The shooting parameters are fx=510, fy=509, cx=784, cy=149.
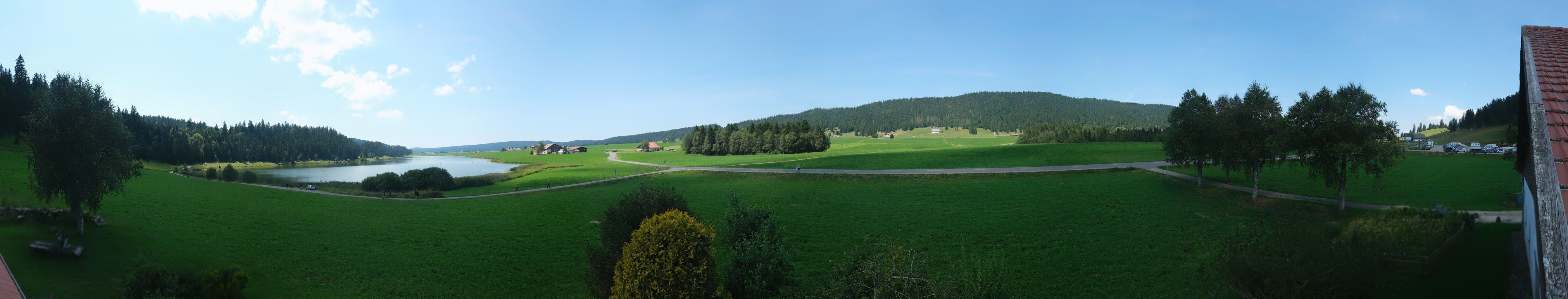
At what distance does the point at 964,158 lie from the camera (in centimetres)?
4875

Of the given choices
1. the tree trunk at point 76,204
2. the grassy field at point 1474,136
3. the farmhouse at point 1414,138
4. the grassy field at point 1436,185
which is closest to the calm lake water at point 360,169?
the tree trunk at point 76,204

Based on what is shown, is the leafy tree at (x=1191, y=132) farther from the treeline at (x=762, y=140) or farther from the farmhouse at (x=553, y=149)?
the farmhouse at (x=553, y=149)

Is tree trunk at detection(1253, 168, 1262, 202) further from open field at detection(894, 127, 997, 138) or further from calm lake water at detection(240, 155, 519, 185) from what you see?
open field at detection(894, 127, 997, 138)

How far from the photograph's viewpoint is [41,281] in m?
12.1

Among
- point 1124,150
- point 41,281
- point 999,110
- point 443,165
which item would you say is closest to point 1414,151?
point 1124,150

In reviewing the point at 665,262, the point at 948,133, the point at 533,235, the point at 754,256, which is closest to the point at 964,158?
the point at 533,235

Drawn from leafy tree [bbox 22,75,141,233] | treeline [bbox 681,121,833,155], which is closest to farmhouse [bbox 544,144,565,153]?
treeline [bbox 681,121,833,155]

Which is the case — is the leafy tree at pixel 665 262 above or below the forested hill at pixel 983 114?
below

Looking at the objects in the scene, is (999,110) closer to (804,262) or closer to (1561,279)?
(804,262)

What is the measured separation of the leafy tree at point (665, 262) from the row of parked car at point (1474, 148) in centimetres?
2792

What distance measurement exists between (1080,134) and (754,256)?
81.7 metres

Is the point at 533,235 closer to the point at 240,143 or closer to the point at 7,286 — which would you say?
the point at 7,286

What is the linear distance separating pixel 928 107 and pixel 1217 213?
168m

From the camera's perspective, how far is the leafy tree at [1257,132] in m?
18.2
